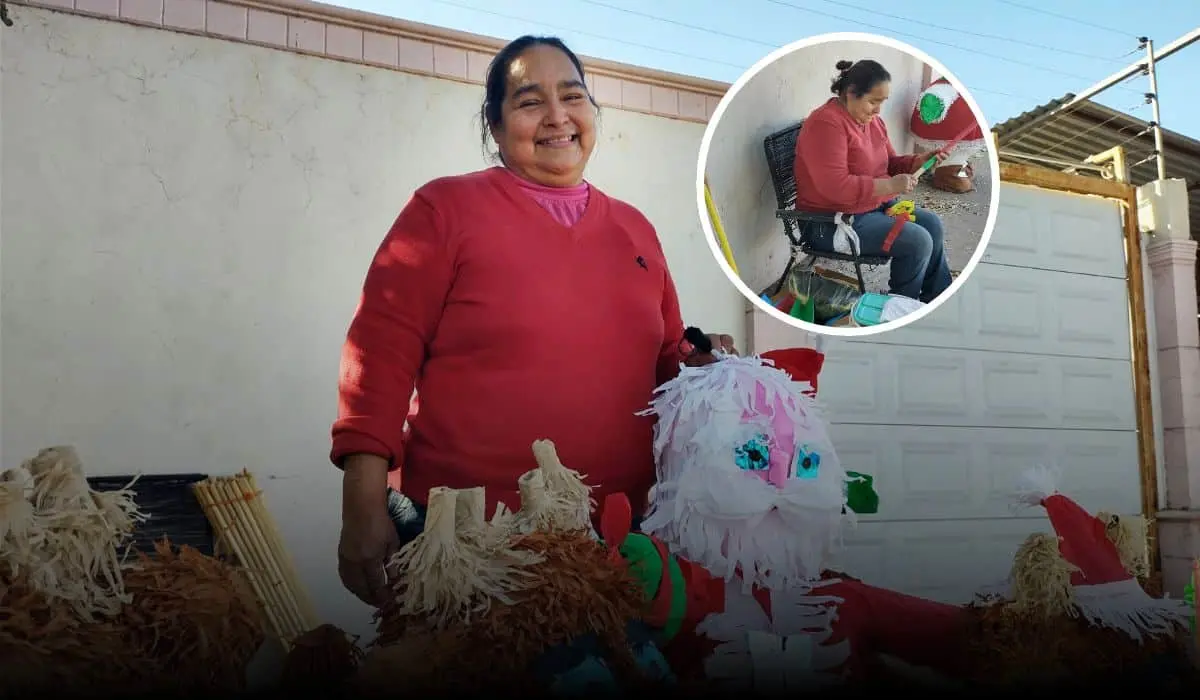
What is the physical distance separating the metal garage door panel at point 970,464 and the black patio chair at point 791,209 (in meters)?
0.67

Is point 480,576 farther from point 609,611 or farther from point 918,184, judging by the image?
point 918,184

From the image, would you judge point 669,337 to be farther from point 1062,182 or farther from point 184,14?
point 1062,182

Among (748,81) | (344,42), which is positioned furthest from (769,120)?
(344,42)

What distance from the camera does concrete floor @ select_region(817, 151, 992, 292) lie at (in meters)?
1.73

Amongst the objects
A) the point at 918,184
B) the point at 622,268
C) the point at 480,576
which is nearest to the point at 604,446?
the point at 622,268

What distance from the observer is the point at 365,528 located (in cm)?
125

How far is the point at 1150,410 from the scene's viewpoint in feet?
8.67

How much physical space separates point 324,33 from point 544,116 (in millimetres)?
575

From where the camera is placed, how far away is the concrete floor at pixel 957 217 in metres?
1.73

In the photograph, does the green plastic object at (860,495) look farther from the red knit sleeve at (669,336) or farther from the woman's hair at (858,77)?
the woman's hair at (858,77)

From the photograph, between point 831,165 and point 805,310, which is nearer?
point 831,165

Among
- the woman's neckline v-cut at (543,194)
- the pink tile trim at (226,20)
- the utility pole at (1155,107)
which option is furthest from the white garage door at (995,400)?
the pink tile trim at (226,20)

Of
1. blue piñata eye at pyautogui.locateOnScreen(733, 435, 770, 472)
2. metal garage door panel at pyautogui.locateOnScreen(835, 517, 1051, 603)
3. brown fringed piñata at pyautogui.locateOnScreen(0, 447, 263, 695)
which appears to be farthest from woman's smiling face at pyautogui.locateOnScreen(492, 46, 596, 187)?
metal garage door panel at pyautogui.locateOnScreen(835, 517, 1051, 603)

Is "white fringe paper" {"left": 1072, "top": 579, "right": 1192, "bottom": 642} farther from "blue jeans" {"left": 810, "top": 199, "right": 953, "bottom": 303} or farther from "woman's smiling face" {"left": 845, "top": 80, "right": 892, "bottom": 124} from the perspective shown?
"woman's smiling face" {"left": 845, "top": 80, "right": 892, "bottom": 124}
